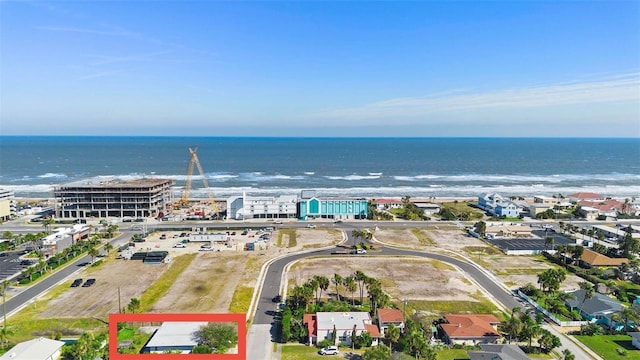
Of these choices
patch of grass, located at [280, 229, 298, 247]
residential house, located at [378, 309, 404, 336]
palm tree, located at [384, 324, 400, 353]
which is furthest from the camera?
patch of grass, located at [280, 229, 298, 247]

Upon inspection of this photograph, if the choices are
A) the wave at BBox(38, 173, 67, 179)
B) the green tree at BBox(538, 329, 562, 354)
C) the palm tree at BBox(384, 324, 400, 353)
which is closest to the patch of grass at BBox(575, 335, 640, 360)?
the green tree at BBox(538, 329, 562, 354)

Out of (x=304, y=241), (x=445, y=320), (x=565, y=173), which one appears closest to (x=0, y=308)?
(x=304, y=241)

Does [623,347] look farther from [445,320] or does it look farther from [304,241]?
[304,241]

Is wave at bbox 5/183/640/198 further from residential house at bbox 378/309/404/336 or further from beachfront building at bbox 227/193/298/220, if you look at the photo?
residential house at bbox 378/309/404/336

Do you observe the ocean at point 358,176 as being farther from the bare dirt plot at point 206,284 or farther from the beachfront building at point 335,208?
the bare dirt plot at point 206,284

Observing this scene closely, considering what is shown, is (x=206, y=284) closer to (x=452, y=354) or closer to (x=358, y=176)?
(x=452, y=354)

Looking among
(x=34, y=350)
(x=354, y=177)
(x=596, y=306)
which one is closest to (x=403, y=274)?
(x=596, y=306)

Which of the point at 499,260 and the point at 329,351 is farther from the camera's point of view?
the point at 499,260
